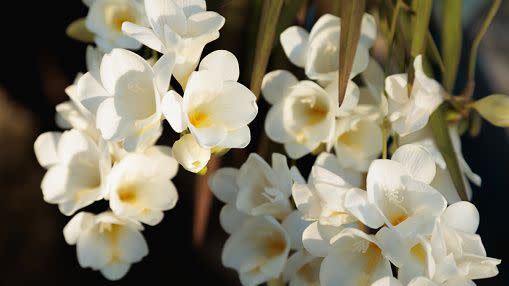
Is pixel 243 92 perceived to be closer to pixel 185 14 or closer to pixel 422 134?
pixel 185 14

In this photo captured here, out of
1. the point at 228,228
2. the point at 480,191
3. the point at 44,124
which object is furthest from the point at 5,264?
the point at 480,191

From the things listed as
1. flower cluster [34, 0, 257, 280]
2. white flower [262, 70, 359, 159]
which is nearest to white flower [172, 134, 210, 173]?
flower cluster [34, 0, 257, 280]

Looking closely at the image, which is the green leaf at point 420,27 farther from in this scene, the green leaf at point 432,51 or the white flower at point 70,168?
the white flower at point 70,168

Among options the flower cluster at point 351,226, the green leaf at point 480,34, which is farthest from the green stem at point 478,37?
the flower cluster at point 351,226

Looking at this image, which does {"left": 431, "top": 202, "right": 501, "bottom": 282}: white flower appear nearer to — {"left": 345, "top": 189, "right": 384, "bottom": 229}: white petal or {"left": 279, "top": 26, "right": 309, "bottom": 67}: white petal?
{"left": 345, "top": 189, "right": 384, "bottom": 229}: white petal

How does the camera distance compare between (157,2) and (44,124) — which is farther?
(44,124)

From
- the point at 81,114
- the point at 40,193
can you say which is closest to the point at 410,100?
the point at 81,114
